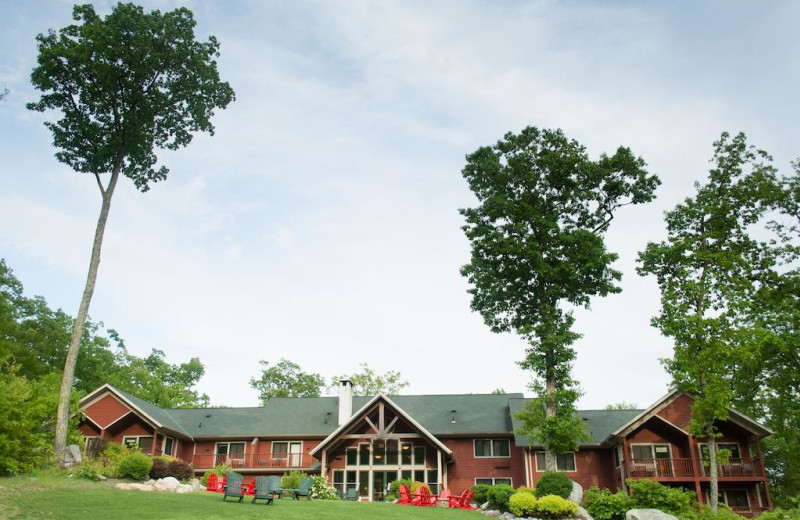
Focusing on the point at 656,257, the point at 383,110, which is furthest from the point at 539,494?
the point at 383,110

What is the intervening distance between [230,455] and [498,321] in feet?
61.5

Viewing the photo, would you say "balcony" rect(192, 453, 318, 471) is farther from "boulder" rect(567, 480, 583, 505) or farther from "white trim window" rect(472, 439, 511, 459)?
"boulder" rect(567, 480, 583, 505)

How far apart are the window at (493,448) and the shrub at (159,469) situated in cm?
1756

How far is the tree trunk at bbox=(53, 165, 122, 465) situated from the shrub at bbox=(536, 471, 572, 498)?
1874cm

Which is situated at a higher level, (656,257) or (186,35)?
(186,35)

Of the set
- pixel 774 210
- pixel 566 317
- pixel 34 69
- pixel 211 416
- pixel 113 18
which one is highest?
pixel 113 18

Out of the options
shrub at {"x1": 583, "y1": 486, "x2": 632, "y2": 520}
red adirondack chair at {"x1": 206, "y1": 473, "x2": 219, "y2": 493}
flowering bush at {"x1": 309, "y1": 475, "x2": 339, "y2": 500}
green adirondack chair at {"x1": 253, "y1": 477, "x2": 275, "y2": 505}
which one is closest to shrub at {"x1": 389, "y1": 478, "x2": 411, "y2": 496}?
flowering bush at {"x1": 309, "y1": 475, "x2": 339, "y2": 500}

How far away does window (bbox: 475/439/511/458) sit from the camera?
35531 millimetres

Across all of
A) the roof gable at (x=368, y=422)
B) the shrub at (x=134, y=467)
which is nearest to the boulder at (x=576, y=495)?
the roof gable at (x=368, y=422)

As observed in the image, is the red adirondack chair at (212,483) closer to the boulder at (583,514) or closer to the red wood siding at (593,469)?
the boulder at (583,514)

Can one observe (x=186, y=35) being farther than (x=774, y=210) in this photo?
No

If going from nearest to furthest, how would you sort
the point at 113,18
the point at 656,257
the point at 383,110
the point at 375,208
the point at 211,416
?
the point at 383,110 < the point at 113,18 < the point at 375,208 < the point at 656,257 < the point at 211,416

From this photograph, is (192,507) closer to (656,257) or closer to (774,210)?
(656,257)

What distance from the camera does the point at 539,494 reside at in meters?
25.6
